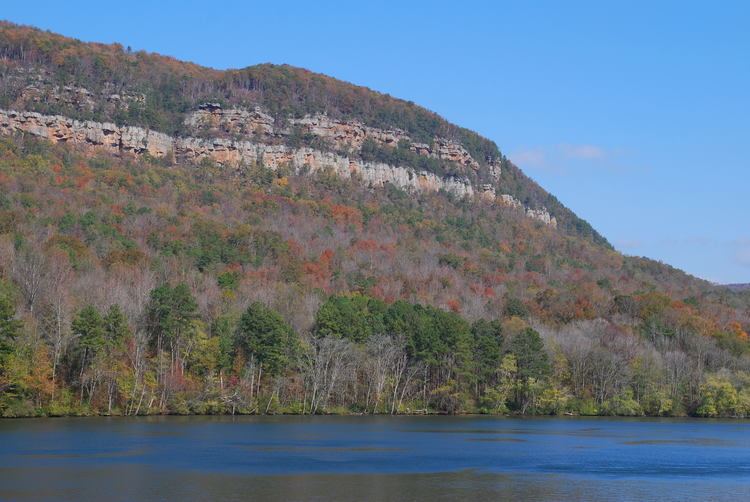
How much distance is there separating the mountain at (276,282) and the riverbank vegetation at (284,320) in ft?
0.96

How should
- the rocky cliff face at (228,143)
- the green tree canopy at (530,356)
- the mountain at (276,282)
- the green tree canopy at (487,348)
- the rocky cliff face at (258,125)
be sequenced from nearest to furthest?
the mountain at (276,282) → the green tree canopy at (530,356) → the green tree canopy at (487,348) → the rocky cliff face at (228,143) → the rocky cliff face at (258,125)

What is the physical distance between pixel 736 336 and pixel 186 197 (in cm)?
8349

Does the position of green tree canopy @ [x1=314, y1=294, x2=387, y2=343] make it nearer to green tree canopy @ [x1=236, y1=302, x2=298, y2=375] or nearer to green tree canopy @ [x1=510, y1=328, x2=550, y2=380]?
green tree canopy @ [x1=236, y1=302, x2=298, y2=375]

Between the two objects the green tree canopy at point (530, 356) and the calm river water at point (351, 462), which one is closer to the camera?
the calm river water at point (351, 462)

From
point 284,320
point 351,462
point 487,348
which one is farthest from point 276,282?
point 351,462

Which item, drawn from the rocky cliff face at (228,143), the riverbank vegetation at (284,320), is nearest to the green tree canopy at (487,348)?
the riverbank vegetation at (284,320)

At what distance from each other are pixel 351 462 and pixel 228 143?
13810 centimetres

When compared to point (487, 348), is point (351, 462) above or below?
below

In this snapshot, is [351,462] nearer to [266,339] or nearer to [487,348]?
[266,339]

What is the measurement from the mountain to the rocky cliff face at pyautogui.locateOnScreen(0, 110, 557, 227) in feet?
1.35

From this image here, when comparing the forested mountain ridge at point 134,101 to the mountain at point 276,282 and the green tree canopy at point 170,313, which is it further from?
the green tree canopy at point 170,313

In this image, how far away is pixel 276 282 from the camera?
354 feet

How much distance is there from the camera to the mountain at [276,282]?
79.9 meters

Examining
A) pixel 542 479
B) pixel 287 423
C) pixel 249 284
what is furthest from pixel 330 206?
pixel 542 479
